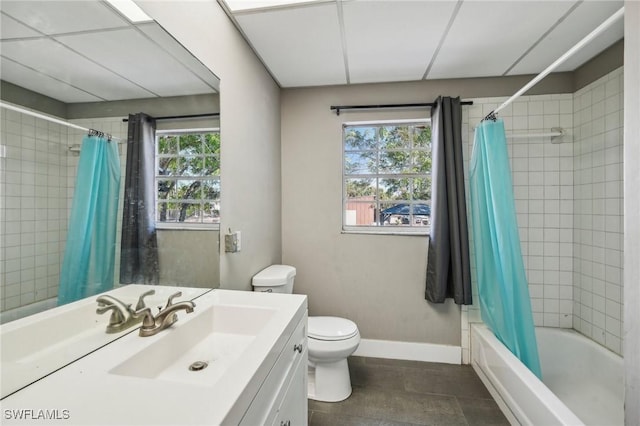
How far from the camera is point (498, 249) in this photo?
5.93 ft

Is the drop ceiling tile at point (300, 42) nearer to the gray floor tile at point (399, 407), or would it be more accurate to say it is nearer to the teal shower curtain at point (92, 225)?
the teal shower curtain at point (92, 225)

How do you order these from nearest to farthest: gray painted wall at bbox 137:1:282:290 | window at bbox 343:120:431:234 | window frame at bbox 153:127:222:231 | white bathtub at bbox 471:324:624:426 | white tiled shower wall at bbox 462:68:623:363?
window frame at bbox 153:127:222:231 < gray painted wall at bbox 137:1:282:290 < white bathtub at bbox 471:324:624:426 < white tiled shower wall at bbox 462:68:623:363 < window at bbox 343:120:431:234

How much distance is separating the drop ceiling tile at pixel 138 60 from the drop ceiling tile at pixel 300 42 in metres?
0.60

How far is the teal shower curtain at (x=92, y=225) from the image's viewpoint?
0.71 meters

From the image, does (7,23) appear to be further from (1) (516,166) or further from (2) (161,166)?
(1) (516,166)

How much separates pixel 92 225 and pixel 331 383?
163 centimetres

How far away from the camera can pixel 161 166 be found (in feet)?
3.55

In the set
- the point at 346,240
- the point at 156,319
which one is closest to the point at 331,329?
the point at 346,240

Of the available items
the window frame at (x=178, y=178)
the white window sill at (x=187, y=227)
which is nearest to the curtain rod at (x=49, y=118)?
the window frame at (x=178, y=178)

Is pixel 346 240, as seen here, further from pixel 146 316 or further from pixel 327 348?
pixel 146 316

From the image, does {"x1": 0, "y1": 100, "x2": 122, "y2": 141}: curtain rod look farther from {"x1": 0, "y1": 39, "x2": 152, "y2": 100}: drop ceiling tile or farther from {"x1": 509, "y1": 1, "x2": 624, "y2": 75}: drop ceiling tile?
{"x1": 509, "y1": 1, "x2": 624, "y2": 75}: drop ceiling tile

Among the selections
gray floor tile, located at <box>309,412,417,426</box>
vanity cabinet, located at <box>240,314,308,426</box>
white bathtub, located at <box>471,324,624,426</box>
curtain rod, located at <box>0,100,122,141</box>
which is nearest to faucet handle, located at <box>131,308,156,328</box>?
vanity cabinet, located at <box>240,314,308,426</box>

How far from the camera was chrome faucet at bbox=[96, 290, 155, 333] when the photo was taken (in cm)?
82

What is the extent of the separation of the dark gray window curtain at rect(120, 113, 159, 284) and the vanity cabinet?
1.94ft
